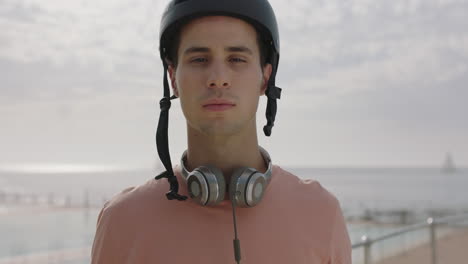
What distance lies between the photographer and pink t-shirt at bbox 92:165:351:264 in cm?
180

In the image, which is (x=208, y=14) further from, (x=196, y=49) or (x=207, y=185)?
(x=207, y=185)

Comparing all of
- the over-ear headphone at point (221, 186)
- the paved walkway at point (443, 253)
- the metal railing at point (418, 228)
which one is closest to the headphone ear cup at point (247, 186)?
the over-ear headphone at point (221, 186)

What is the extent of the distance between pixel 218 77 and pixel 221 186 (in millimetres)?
354

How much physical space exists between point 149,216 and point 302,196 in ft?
1.76

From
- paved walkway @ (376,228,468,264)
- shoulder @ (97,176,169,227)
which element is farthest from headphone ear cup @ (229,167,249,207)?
paved walkway @ (376,228,468,264)

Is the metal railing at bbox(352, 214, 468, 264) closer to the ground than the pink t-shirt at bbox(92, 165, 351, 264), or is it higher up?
closer to the ground

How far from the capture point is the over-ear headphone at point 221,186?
5.77ft

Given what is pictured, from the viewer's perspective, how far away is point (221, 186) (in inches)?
70.3

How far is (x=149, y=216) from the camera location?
73.4 inches

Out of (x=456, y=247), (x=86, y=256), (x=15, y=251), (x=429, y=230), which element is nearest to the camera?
(x=429, y=230)

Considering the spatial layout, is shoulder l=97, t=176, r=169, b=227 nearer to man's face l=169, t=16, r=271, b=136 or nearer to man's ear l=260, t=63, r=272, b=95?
man's face l=169, t=16, r=271, b=136

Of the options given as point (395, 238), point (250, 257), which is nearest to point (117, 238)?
point (250, 257)

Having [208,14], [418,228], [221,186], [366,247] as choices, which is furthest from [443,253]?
[208,14]

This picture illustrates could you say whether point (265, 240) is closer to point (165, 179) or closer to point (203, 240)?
point (203, 240)
